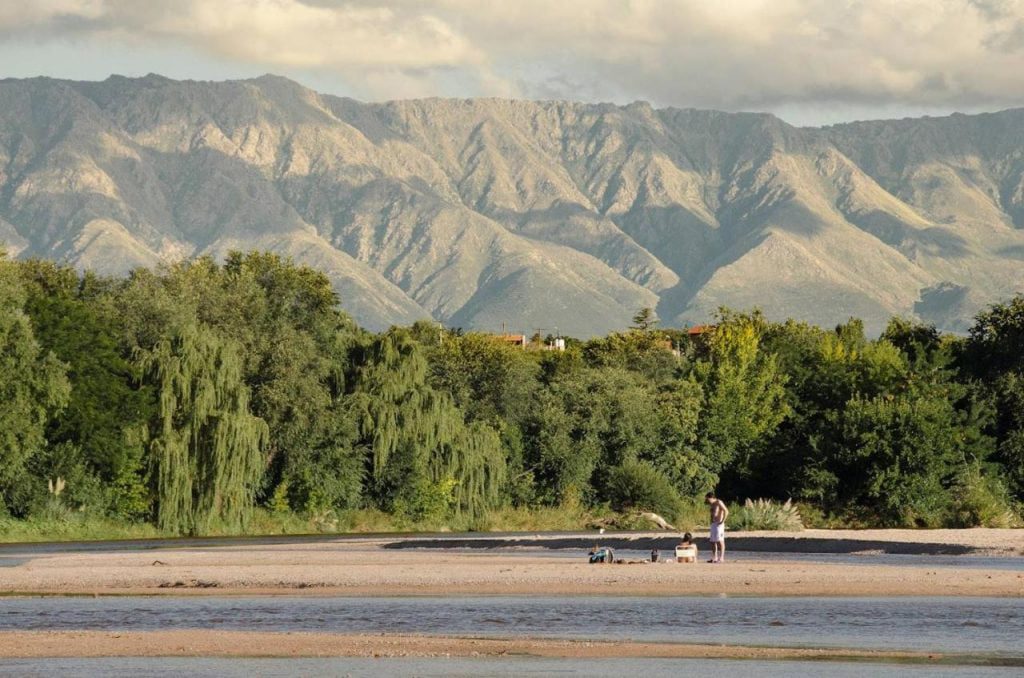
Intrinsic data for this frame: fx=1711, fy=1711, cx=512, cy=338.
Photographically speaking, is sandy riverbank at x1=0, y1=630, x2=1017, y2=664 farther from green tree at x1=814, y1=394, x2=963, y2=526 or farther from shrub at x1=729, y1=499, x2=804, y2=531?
green tree at x1=814, y1=394, x2=963, y2=526

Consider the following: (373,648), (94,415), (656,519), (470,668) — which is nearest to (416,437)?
(656,519)

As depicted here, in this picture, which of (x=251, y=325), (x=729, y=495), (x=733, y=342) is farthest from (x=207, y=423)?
(x=733, y=342)

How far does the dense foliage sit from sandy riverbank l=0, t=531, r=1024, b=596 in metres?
13.6

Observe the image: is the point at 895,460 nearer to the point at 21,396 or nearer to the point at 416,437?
the point at 416,437

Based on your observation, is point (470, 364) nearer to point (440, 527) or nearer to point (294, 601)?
point (440, 527)

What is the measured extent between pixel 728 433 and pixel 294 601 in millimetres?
49577

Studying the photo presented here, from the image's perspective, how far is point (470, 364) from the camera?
9506cm

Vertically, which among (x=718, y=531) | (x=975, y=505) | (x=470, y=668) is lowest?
(x=470, y=668)

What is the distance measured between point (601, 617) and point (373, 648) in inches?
250

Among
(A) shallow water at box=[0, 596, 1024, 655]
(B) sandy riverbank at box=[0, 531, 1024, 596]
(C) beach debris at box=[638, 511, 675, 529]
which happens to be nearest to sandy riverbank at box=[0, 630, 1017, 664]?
(A) shallow water at box=[0, 596, 1024, 655]

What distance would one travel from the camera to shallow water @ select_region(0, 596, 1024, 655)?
29.8 meters

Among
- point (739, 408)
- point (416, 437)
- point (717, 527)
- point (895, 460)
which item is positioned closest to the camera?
point (717, 527)

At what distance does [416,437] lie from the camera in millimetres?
78125

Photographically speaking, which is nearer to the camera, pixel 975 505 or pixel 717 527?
pixel 717 527
